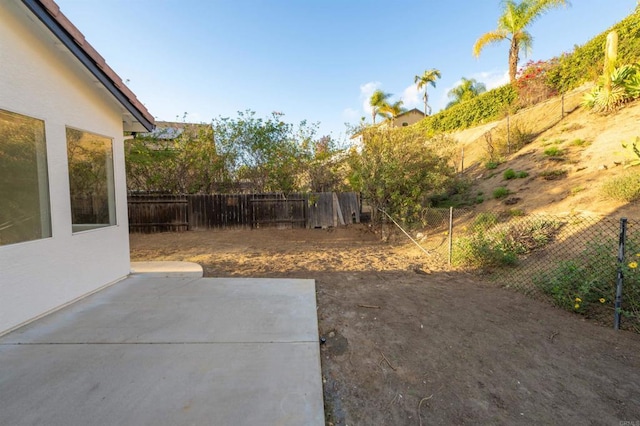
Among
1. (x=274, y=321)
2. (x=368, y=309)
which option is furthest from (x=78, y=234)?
(x=368, y=309)

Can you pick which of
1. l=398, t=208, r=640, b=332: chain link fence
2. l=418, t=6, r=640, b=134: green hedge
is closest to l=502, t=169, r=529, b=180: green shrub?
l=398, t=208, r=640, b=332: chain link fence

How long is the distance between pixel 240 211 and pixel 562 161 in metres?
11.1

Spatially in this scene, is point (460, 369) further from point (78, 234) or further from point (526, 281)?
point (78, 234)

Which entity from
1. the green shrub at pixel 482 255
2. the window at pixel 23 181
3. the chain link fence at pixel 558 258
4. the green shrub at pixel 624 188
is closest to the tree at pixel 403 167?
the chain link fence at pixel 558 258

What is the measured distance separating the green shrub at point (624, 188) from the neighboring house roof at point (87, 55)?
30.6 ft

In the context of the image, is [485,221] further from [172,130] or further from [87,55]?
[172,130]

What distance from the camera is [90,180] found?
399cm

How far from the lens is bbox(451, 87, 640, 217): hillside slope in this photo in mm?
6449

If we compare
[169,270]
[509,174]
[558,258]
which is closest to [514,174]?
[509,174]

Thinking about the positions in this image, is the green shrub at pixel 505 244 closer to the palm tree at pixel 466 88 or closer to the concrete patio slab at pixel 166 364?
the concrete patio slab at pixel 166 364

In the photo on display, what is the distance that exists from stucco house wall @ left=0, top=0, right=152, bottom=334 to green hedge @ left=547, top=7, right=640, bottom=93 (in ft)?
51.4

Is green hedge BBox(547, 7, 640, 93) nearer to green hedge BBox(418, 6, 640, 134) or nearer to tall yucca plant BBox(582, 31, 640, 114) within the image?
green hedge BBox(418, 6, 640, 134)

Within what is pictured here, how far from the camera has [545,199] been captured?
277 inches

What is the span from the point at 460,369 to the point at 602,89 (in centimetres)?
1265
